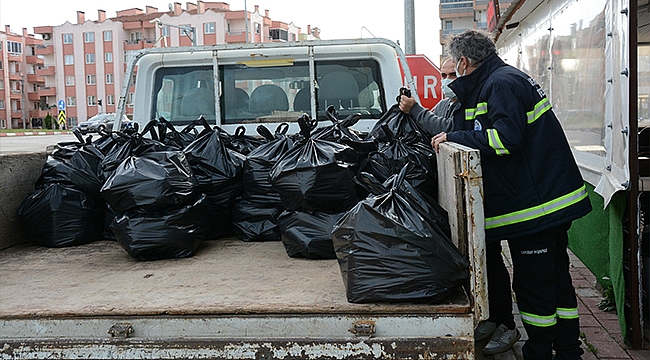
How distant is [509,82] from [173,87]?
288 centimetres

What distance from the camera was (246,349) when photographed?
89.4 inches

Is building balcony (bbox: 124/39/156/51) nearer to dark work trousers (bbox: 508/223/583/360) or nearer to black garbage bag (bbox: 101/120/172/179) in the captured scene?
black garbage bag (bbox: 101/120/172/179)

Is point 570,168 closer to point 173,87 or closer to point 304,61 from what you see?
point 304,61

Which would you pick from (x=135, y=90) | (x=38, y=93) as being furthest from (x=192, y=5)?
(x=135, y=90)

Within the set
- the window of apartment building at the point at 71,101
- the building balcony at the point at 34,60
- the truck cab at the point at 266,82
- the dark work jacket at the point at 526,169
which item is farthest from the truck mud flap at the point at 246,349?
the building balcony at the point at 34,60

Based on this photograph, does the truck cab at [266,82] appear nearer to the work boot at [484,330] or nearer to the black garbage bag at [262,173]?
the black garbage bag at [262,173]

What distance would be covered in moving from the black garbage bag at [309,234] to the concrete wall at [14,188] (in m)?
1.59

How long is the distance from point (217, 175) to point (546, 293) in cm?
198

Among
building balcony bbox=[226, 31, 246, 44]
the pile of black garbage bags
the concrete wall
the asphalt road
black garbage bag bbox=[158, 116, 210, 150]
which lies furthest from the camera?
building balcony bbox=[226, 31, 246, 44]

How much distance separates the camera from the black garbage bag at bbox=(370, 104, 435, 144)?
4.04 meters

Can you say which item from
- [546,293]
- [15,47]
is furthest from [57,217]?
[15,47]

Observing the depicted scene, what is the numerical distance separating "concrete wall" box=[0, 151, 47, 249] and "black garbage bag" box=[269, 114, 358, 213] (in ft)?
5.09

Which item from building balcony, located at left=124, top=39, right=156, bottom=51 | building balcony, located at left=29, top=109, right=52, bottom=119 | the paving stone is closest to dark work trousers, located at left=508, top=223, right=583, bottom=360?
the paving stone

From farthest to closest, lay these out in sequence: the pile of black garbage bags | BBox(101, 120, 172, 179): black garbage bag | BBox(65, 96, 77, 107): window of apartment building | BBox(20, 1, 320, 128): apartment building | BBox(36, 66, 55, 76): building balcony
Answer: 1. BBox(36, 66, 55, 76): building balcony
2. BBox(65, 96, 77, 107): window of apartment building
3. BBox(20, 1, 320, 128): apartment building
4. BBox(101, 120, 172, 179): black garbage bag
5. the pile of black garbage bags
